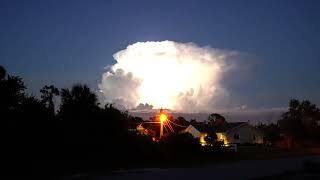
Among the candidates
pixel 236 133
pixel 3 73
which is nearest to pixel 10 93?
pixel 3 73

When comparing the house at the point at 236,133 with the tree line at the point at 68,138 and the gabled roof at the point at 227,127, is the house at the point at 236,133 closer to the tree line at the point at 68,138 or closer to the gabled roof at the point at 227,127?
the gabled roof at the point at 227,127

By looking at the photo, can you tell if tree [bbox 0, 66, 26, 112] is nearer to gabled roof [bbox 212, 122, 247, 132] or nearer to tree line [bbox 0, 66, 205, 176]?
tree line [bbox 0, 66, 205, 176]

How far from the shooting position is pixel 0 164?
2994cm

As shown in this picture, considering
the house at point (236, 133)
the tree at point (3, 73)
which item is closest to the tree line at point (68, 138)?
the tree at point (3, 73)

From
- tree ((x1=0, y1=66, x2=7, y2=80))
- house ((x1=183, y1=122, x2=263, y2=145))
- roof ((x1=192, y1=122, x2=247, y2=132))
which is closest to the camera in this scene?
tree ((x1=0, y1=66, x2=7, y2=80))

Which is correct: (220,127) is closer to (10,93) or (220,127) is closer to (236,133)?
(236,133)

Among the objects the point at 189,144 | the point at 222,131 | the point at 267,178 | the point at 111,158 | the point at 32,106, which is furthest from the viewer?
the point at 222,131

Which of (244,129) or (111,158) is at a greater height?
(244,129)

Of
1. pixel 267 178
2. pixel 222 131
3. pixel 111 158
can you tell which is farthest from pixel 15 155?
pixel 222 131

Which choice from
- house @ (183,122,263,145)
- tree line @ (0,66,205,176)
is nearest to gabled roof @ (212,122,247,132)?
house @ (183,122,263,145)

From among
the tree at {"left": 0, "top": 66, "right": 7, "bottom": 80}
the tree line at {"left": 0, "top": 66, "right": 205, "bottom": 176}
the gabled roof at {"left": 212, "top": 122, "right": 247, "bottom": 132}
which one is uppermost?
the gabled roof at {"left": 212, "top": 122, "right": 247, "bottom": 132}

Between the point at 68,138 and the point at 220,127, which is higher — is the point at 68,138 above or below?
below

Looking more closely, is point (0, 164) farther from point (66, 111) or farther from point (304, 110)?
point (304, 110)

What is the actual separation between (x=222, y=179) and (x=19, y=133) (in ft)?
40.4
